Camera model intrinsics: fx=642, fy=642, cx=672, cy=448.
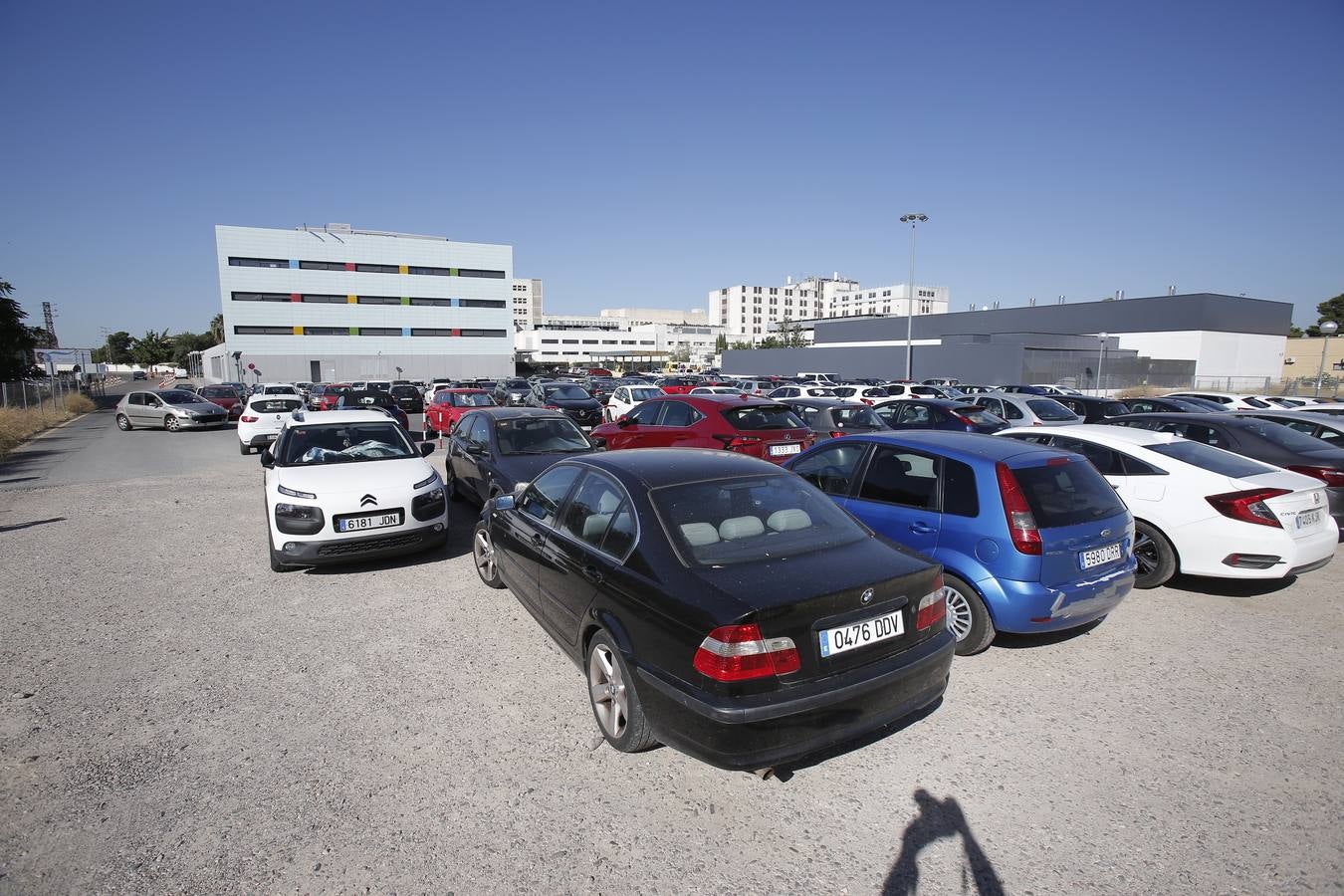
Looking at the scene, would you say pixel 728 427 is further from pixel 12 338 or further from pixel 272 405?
pixel 12 338

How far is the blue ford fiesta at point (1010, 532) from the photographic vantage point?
418 cm

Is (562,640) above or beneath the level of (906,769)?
above

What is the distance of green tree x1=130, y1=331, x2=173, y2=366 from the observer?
392 ft

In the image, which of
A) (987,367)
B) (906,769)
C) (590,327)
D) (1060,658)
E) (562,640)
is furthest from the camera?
(590,327)

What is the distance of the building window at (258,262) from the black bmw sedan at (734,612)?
63.4m

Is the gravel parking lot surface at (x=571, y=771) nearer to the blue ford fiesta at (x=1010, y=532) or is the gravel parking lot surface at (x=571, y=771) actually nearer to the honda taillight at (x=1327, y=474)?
the blue ford fiesta at (x=1010, y=532)

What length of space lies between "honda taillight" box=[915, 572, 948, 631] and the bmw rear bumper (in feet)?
0.52

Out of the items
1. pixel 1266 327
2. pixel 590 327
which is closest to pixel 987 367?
pixel 1266 327

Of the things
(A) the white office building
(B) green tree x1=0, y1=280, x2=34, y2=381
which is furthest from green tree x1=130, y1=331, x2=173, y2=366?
(B) green tree x1=0, y1=280, x2=34, y2=381

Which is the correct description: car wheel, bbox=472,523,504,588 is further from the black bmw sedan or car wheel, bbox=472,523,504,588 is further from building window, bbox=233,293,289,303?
building window, bbox=233,293,289,303

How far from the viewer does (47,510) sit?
938cm

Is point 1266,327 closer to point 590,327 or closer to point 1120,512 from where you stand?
point 1120,512

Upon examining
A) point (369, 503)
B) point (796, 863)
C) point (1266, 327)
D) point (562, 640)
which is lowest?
point (796, 863)

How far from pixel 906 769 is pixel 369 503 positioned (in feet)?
17.2
